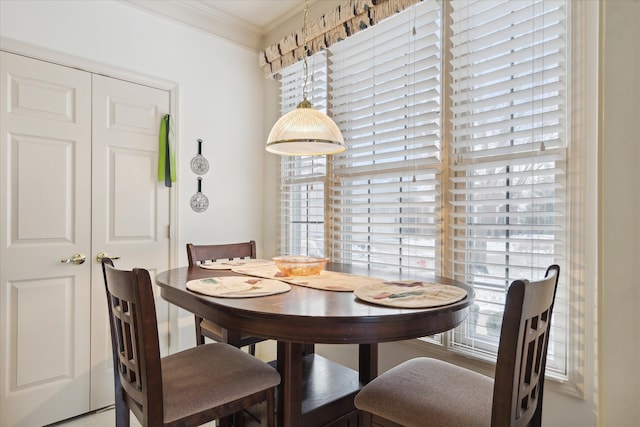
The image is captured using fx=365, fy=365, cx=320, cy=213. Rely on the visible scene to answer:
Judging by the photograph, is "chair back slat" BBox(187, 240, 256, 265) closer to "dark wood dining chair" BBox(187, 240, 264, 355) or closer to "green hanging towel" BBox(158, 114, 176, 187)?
"dark wood dining chair" BBox(187, 240, 264, 355)

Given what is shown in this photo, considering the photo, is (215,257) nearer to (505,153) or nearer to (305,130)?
(305,130)

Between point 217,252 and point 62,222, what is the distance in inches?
37.0

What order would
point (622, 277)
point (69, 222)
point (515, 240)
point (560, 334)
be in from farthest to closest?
point (69, 222) < point (515, 240) < point (560, 334) < point (622, 277)

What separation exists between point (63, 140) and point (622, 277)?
270 cm

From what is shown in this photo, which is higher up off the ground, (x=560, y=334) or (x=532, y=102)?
(x=532, y=102)

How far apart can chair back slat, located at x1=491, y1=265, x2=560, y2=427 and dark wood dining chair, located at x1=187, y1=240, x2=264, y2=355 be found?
59.2 inches

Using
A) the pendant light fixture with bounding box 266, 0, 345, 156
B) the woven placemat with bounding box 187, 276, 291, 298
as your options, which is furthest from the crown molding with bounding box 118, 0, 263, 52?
the woven placemat with bounding box 187, 276, 291, 298

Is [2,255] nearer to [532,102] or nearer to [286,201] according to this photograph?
[286,201]

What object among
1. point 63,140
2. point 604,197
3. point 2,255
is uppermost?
point 63,140

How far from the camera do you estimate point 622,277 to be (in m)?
0.55

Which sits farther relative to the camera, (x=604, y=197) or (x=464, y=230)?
(x=464, y=230)

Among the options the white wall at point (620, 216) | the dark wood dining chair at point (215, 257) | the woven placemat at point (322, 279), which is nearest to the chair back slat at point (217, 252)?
the dark wood dining chair at point (215, 257)

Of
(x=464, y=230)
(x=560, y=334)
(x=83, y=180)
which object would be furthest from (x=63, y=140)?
(x=560, y=334)

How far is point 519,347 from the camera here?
1023 mm
